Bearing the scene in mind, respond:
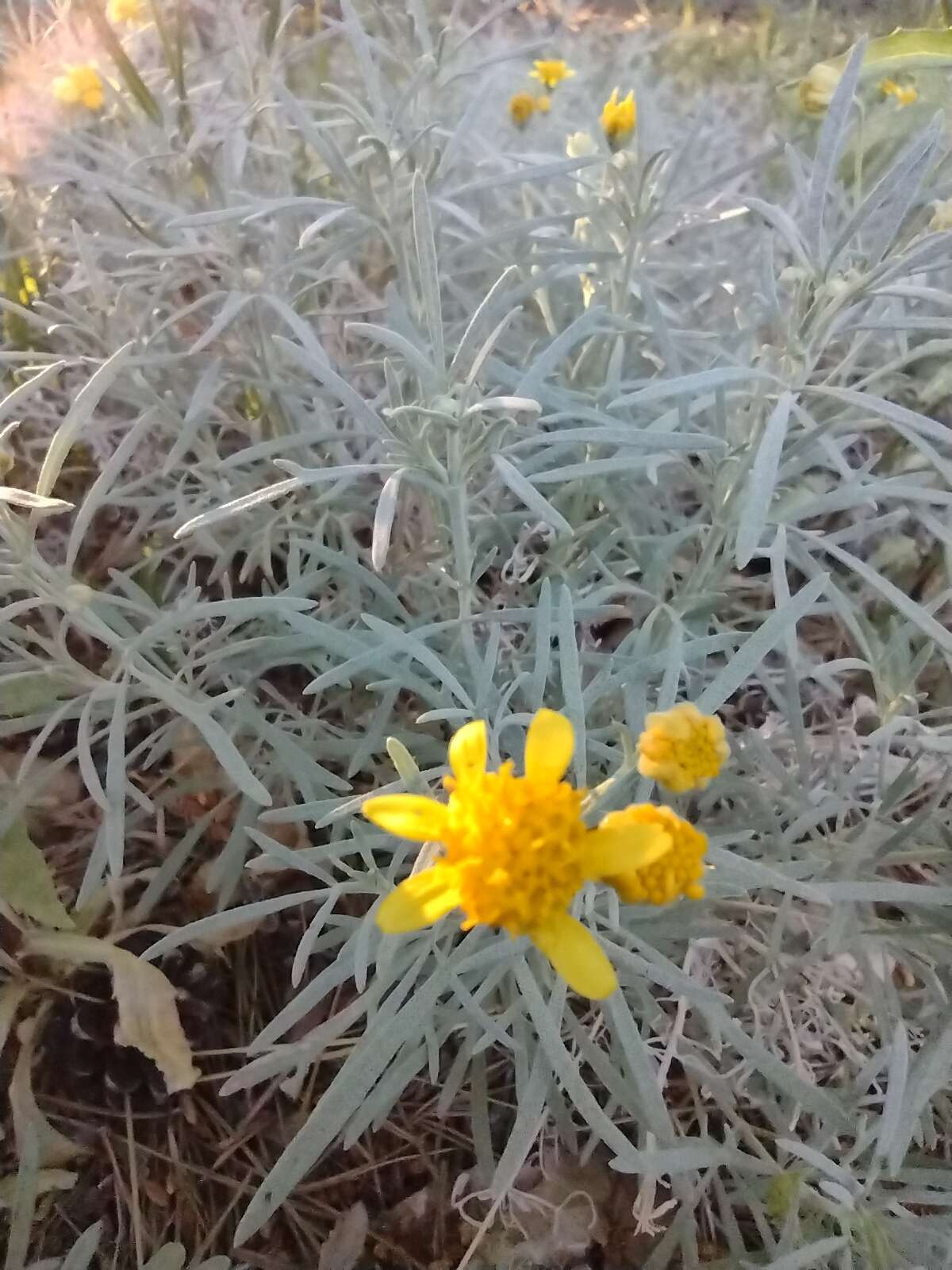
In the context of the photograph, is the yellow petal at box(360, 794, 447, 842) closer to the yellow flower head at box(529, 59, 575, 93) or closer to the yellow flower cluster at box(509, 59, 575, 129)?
the yellow flower cluster at box(509, 59, 575, 129)

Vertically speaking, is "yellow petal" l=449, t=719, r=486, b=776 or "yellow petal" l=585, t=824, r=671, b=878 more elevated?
"yellow petal" l=449, t=719, r=486, b=776

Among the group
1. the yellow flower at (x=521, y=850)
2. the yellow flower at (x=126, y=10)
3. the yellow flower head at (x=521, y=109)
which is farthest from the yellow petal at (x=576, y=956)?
the yellow flower at (x=126, y=10)

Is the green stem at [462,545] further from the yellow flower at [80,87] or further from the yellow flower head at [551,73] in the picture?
the yellow flower head at [551,73]

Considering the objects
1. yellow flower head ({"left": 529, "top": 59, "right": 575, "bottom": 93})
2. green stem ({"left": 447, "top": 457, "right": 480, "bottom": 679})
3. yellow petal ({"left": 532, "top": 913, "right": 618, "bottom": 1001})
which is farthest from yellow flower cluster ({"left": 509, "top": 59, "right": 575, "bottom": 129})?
yellow petal ({"left": 532, "top": 913, "right": 618, "bottom": 1001})

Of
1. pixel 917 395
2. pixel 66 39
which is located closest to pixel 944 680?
pixel 917 395

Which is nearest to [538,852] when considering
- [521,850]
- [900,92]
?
[521,850]

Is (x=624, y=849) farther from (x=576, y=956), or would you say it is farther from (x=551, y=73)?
(x=551, y=73)
